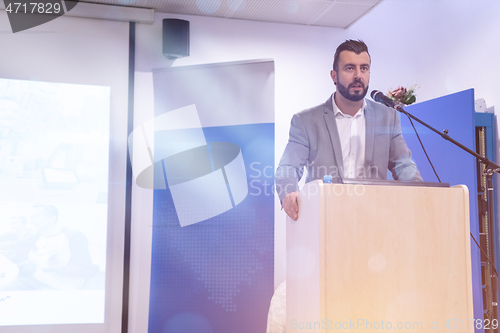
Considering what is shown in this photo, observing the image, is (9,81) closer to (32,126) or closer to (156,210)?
(32,126)

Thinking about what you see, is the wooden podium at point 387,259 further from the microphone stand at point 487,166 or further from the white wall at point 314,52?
the white wall at point 314,52

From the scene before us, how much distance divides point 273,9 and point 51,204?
2216mm

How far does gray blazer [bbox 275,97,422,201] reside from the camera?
211 centimetres

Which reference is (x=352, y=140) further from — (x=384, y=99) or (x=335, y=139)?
(x=384, y=99)

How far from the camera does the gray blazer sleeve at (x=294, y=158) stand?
6.31 feet

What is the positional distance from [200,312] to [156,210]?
32.3 inches

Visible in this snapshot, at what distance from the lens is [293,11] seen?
3023 millimetres

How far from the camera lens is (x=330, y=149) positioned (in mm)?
2133

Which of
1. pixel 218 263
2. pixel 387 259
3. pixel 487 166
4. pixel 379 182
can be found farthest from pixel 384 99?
pixel 218 263

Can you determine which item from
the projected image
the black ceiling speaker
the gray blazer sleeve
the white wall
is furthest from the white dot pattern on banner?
the black ceiling speaker

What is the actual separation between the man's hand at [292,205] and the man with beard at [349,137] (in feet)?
1.36
